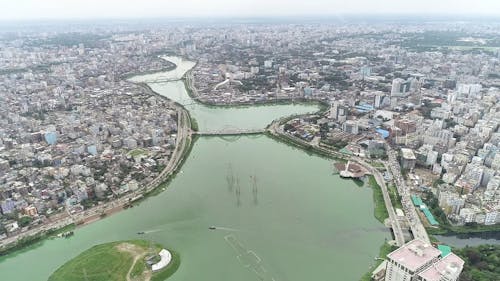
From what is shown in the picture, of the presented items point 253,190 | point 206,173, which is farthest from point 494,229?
point 206,173

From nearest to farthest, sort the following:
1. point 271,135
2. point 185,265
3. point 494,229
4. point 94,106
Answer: point 185,265 < point 494,229 < point 271,135 < point 94,106

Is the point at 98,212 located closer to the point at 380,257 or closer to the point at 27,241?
the point at 27,241

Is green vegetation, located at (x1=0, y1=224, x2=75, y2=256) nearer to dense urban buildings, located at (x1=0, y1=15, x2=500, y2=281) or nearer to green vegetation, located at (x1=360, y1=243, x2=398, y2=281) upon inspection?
dense urban buildings, located at (x1=0, y1=15, x2=500, y2=281)

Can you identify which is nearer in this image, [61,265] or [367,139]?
[61,265]

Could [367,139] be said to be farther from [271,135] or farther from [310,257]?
[310,257]

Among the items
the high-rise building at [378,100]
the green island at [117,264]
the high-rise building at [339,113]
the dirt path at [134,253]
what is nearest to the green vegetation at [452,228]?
the green island at [117,264]

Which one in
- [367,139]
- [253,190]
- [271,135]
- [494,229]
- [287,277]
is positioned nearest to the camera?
[287,277]

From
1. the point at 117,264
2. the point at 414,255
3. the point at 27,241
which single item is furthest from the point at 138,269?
the point at 414,255
